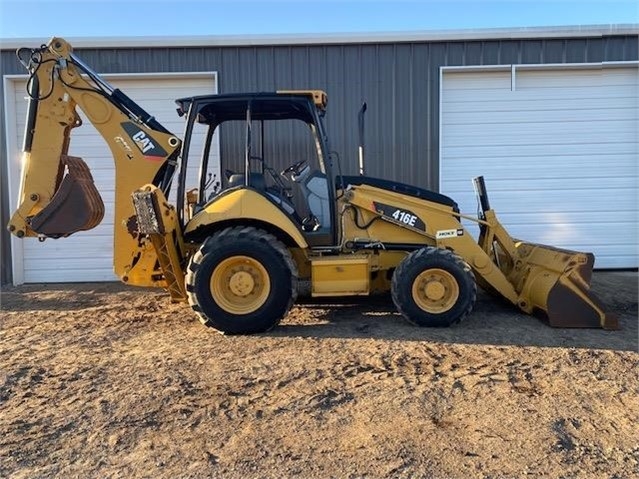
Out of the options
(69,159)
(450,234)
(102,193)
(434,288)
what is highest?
(69,159)

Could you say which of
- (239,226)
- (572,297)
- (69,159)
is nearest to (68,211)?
(69,159)

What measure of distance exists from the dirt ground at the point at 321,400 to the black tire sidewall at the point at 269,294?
226mm

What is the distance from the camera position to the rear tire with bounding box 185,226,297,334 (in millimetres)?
5484

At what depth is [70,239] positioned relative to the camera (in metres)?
9.40

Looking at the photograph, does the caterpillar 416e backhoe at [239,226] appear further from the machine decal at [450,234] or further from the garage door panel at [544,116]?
the garage door panel at [544,116]

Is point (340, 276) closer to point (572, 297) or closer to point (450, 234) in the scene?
point (450, 234)

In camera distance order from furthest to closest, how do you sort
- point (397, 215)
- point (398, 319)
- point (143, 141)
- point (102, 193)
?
point (102, 193), point (398, 319), point (397, 215), point (143, 141)

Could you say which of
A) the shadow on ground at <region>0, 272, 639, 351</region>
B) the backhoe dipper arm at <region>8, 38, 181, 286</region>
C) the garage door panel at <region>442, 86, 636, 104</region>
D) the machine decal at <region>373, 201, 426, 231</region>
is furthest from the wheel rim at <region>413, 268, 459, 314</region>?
the garage door panel at <region>442, 86, 636, 104</region>

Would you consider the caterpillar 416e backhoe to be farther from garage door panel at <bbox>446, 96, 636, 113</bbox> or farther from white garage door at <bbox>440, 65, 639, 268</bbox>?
garage door panel at <bbox>446, 96, 636, 113</bbox>

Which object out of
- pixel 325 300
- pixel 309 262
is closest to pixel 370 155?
pixel 325 300

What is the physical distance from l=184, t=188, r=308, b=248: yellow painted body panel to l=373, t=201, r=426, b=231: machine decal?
1.06 meters

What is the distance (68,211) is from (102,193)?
3.91 meters

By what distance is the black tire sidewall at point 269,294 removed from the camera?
216 inches

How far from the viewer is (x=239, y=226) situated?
5.75 meters
